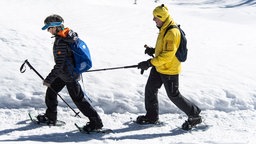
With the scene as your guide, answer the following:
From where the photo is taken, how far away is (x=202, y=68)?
989 cm

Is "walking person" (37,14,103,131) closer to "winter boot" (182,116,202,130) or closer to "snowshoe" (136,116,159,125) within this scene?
"snowshoe" (136,116,159,125)

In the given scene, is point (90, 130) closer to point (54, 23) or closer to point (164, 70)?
point (164, 70)

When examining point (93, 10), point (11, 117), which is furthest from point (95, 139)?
point (93, 10)

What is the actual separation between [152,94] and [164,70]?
0.56 meters

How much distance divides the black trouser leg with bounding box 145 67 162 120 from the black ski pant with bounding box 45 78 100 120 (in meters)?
0.97

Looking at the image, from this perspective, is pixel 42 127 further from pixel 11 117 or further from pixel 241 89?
pixel 241 89

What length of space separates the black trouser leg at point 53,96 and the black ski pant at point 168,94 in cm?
139

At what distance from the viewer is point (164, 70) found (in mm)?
6152

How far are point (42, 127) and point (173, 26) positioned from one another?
8.04 ft

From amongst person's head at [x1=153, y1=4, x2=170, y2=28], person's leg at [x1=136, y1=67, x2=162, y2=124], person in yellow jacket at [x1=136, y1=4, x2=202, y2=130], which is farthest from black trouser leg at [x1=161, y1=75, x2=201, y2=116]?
person's head at [x1=153, y1=4, x2=170, y2=28]

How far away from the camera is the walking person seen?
5590 millimetres

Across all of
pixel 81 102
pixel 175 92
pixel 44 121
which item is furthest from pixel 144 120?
pixel 44 121

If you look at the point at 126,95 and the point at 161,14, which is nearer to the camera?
the point at 161,14

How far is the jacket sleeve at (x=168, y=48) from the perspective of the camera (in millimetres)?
5797
